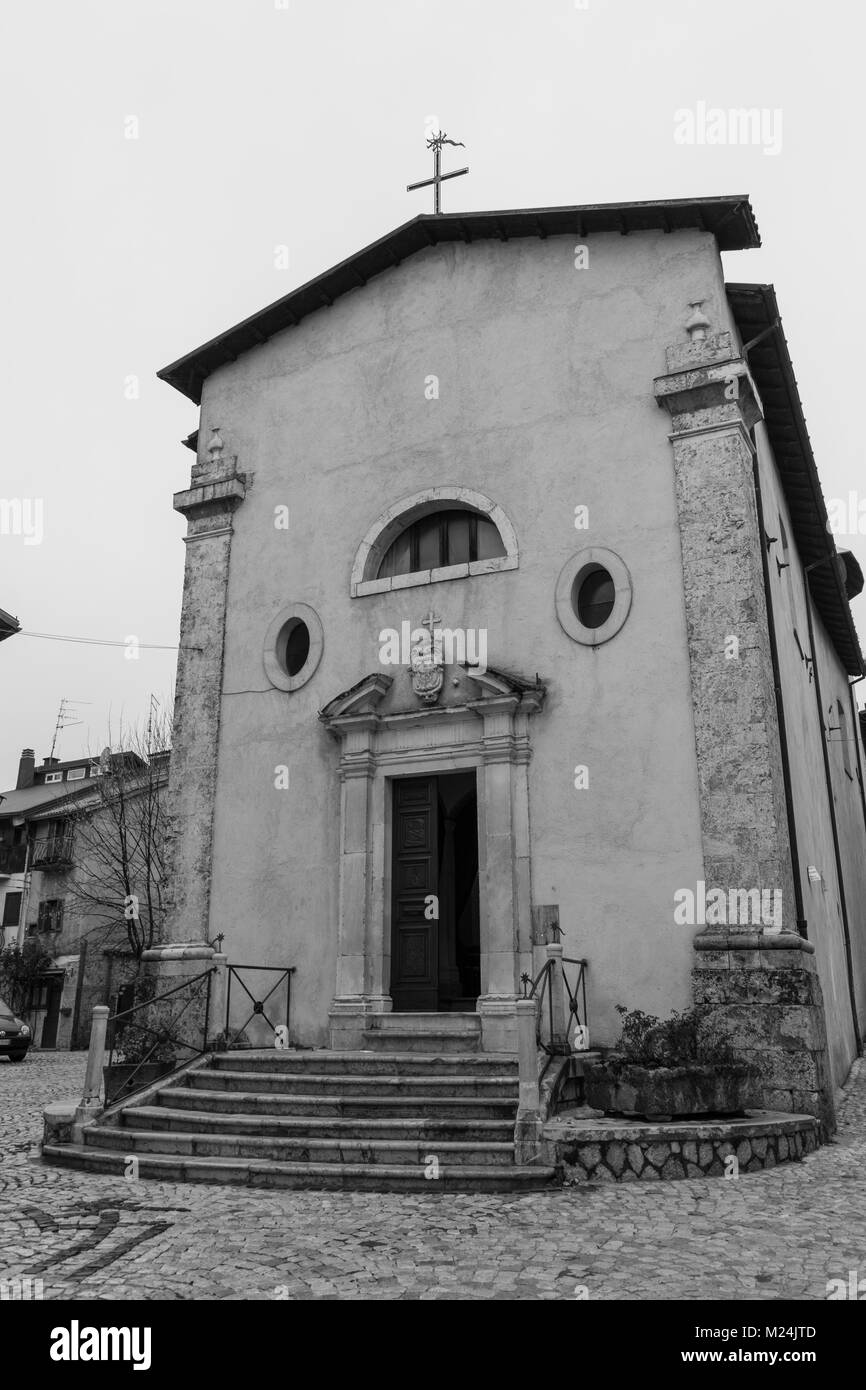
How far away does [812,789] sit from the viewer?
13656 millimetres

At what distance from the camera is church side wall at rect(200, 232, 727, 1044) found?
401 inches

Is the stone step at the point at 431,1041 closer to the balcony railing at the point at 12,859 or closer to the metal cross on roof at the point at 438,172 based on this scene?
the metal cross on roof at the point at 438,172

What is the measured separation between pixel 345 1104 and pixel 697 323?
832 cm

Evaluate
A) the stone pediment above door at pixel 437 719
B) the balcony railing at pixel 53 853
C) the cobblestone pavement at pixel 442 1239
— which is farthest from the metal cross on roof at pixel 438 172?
the balcony railing at pixel 53 853

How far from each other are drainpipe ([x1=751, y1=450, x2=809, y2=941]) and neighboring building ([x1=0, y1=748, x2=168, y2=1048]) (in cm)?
1988

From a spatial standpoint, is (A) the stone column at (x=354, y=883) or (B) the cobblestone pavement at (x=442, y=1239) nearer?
(B) the cobblestone pavement at (x=442, y=1239)

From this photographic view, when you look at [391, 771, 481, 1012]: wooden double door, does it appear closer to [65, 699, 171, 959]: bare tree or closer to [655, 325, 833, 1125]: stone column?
[655, 325, 833, 1125]: stone column

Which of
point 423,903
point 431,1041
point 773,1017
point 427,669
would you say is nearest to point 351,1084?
point 431,1041

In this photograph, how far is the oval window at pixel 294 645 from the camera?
12.9m

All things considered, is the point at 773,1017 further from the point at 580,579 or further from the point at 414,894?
the point at 580,579

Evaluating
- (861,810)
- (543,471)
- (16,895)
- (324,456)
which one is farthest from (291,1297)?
(16,895)

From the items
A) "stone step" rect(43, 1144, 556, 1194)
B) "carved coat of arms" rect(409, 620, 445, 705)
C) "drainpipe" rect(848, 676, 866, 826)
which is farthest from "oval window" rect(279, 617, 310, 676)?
"drainpipe" rect(848, 676, 866, 826)

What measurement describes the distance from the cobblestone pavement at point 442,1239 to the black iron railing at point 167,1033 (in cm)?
248

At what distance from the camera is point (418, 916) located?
37.3ft
